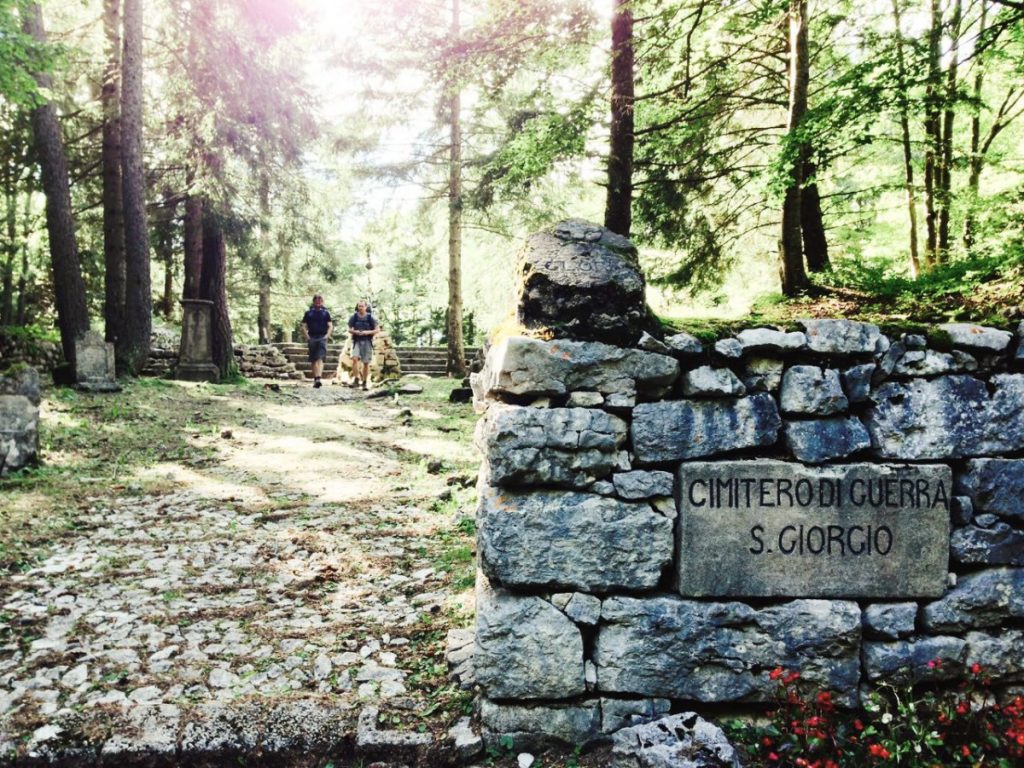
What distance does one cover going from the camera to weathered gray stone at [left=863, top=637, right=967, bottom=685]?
2.82m

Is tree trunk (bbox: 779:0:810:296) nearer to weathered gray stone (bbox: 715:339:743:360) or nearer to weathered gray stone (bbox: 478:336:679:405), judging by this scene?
Result: weathered gray stone (bbox: 715:339:743:360)

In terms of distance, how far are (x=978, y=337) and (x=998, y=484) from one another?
640 mm

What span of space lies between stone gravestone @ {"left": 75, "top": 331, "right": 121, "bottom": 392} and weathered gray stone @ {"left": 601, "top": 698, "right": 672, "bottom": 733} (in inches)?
405

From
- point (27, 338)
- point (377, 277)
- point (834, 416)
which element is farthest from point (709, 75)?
point (377, 277)

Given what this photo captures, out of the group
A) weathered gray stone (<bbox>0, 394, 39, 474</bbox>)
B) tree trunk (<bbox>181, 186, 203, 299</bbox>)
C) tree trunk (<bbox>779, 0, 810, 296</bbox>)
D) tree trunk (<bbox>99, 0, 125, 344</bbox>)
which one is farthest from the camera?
tree trunk (<bbox>181, 186, 203, 299</bbox>)

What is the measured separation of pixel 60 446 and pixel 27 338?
6907mm

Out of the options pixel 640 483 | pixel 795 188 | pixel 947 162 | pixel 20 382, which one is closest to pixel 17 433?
pixel 20 382

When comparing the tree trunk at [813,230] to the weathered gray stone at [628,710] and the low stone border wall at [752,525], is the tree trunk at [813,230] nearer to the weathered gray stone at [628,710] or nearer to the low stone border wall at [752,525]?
the low stone border wall at [752,525]

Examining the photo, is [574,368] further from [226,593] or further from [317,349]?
[317,349]

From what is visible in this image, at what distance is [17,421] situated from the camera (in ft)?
20.9

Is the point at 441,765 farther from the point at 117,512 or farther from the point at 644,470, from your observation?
the point at 117,512

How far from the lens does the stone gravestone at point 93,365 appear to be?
10383mm

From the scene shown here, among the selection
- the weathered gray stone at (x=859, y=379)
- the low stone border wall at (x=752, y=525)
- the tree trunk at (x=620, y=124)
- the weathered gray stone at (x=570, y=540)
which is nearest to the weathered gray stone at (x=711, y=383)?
the low stone border wall at (x=752, y=525)

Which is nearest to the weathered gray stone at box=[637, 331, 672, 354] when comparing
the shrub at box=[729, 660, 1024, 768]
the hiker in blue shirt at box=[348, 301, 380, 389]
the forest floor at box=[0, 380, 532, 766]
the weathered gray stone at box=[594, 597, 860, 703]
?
the weathered gray stone at box=[594, 597, 860, 703]
